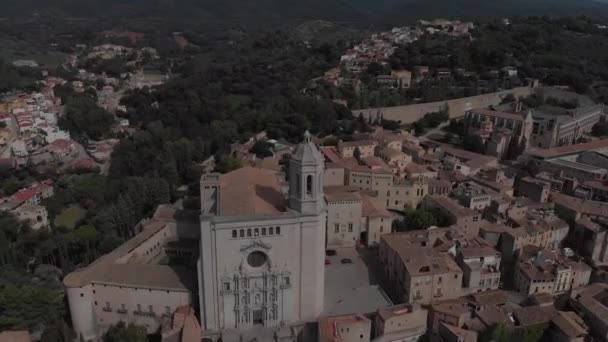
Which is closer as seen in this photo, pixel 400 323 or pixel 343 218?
pixel 400 323

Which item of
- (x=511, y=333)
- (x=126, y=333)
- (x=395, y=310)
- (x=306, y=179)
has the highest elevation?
(x=306, y=179)

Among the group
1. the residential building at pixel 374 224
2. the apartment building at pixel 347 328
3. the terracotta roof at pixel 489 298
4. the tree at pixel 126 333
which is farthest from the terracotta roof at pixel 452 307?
the tree at pixel 126 333

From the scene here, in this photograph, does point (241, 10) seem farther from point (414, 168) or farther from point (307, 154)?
point (307, 154)

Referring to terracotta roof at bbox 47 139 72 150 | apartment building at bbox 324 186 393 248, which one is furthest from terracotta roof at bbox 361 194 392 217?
terracotta roof at bbox 47 139 72 150

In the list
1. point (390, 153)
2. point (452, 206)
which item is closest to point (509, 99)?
point (390, 153)

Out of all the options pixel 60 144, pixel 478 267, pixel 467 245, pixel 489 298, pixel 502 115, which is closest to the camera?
pixel 489 298

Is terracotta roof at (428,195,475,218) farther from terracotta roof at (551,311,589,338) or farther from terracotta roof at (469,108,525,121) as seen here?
terracotta roof at (469,108,525,121)

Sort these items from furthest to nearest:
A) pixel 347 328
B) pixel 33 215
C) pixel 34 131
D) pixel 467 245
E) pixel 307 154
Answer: pixel 34 131, pixel 33 215, pixel 467 245, pixel 347 328, pixel 307 154
